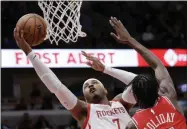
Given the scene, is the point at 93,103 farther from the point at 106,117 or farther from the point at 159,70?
the point at 159,70

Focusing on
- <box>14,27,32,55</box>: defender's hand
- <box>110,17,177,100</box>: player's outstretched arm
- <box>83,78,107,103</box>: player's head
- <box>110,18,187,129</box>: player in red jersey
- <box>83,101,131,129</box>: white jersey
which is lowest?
<box>83,101,131,129</box>: white jersey

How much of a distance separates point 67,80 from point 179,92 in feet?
7.25

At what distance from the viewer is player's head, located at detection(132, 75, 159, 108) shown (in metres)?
2.51

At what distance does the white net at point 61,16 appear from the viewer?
18.5 ft

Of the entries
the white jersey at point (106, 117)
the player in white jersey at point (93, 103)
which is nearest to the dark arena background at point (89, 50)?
the player in white jersey at point (93, 103)

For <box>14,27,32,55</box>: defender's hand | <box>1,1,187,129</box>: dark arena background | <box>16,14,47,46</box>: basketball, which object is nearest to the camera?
<box>14,27,32,55</box>: defender's hand

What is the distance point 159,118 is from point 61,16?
3.33 metres

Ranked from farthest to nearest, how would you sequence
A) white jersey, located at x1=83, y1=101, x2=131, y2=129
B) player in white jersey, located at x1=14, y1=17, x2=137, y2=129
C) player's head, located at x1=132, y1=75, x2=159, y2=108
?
white jersey, located at x1=83, y1=101, x2=131, y2=129 < player in white jersey, located at x1=14, y1=17, x2=137, y2=129 < player's head, located at x1=132, y1=75, x2=159, y2=108

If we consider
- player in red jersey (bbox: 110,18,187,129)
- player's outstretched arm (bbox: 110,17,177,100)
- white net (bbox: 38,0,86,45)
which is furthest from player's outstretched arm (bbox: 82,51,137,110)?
white net (bbox: 38,0,86,45)

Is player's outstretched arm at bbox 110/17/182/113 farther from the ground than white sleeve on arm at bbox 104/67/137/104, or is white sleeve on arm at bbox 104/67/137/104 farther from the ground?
player's outstretched arm at bbox 110/17/182/113

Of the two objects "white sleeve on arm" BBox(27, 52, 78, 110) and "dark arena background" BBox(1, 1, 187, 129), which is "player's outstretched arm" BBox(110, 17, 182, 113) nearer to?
"white sleeve on arm" BBox(27, 52, 78, 110)

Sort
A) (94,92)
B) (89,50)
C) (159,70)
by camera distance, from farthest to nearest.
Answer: (89,50), (94,92), (159,70)

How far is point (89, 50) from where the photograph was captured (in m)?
8.14

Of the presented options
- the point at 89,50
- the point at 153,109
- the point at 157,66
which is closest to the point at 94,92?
the point at 157,66
